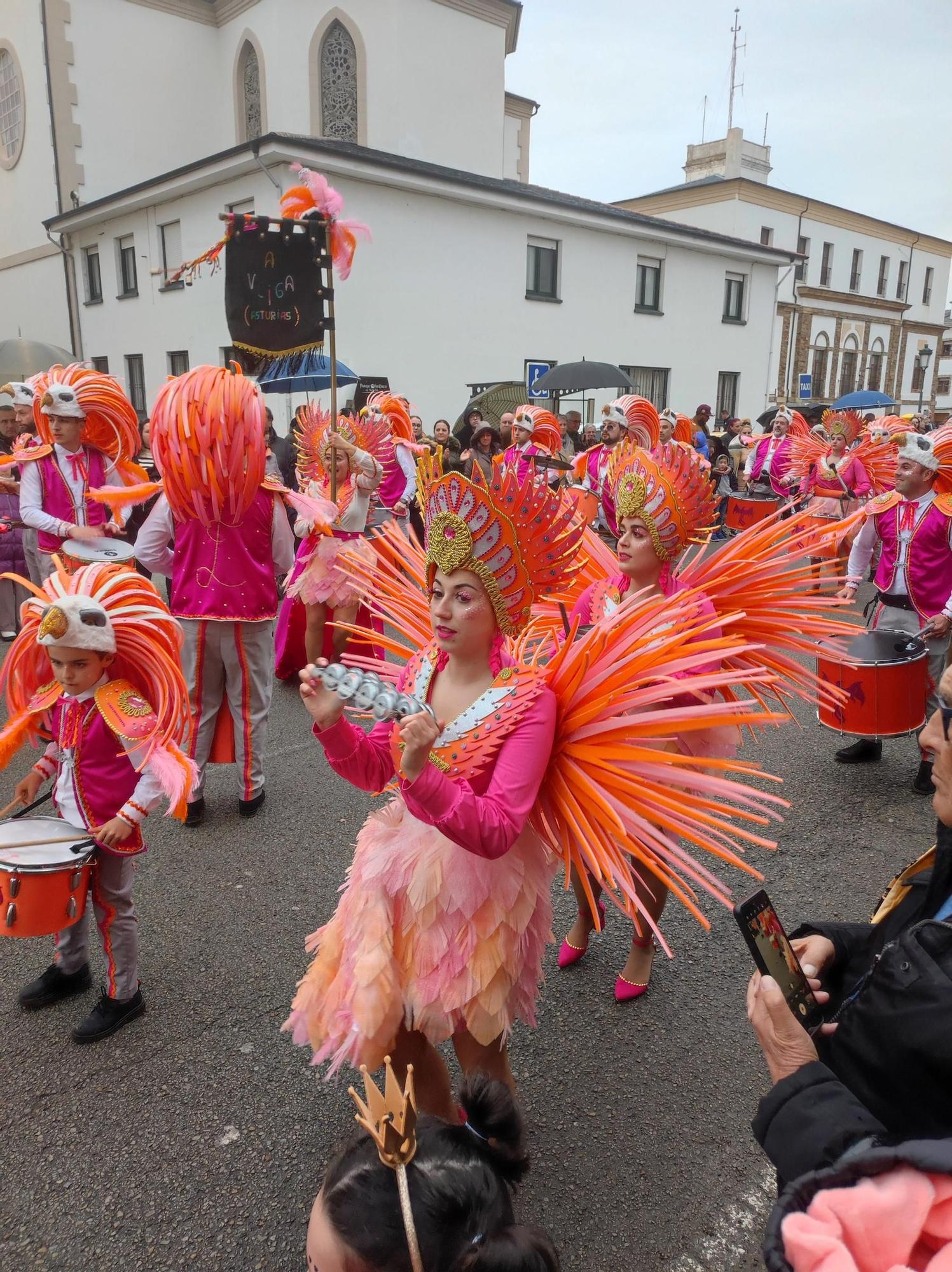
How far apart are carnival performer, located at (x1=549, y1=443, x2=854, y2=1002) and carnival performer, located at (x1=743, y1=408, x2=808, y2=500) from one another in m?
8.10

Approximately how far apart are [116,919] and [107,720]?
28.1 inches

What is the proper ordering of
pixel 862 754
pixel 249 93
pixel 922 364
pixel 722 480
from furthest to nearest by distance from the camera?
pixel 922 364
pixel 249 93
pixel 722 480
pixel 862 754

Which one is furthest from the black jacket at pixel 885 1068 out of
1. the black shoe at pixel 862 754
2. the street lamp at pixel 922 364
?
the street lamp at pixel 922 364

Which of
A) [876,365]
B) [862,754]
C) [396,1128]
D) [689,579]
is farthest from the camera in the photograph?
[876,365]

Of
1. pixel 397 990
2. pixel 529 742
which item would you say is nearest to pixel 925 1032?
pixel 529 742

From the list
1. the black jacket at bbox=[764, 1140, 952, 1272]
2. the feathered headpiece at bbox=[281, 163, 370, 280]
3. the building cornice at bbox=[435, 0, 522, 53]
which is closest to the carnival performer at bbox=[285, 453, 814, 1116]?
the black jacket at bbox=[764, 1140, 952, 1272]

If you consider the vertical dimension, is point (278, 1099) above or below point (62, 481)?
below

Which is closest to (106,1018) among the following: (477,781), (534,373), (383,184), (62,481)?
(477,781)

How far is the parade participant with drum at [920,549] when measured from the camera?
480cm

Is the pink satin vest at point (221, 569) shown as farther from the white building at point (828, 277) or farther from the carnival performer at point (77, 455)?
the white building at point (828, 277)

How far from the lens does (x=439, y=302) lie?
18391 mm

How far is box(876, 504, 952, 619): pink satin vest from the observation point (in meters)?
4.86

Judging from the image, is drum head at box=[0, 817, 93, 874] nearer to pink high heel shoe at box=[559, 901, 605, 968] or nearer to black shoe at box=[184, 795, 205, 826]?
black shoe at box=[184, 795, 205, 826]

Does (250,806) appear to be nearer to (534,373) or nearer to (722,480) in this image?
(722,480)
